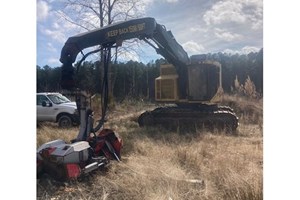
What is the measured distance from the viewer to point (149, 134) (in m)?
2.56

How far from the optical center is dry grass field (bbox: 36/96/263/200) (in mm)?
1688

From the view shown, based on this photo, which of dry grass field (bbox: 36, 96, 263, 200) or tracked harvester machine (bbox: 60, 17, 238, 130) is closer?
dry grass field (bbox: 36, 96, 263, 200)

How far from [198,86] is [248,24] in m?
0.99

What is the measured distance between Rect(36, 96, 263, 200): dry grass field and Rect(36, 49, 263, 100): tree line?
0.13 meters

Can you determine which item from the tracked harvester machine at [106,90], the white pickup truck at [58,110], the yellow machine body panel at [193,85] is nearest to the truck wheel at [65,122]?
the white pickup truck at [58,110]

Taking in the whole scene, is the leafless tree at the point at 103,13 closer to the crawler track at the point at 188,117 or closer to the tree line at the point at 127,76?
the tree line at the point at 127,76

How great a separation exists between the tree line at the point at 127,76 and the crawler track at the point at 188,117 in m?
0.32

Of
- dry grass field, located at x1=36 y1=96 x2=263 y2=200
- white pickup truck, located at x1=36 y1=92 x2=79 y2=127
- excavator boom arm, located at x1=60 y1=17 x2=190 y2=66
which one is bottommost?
dry grass field, located at x1=36 y1=96 x2=263 y2=200

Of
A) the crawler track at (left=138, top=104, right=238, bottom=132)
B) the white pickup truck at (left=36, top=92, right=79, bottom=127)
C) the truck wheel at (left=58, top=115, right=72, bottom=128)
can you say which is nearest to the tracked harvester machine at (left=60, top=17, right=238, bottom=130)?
the crawler track at (left=138, top=104, right=238, bottom=132)

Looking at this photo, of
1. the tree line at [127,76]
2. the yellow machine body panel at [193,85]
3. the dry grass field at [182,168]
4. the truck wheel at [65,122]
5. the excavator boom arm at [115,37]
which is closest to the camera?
the dry grass field at [182,168]

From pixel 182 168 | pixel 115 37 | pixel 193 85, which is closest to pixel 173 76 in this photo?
pixel 193 85

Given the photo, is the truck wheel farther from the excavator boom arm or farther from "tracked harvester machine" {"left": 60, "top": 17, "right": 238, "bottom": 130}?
the excavator boom arm

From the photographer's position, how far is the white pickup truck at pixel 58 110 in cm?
230
